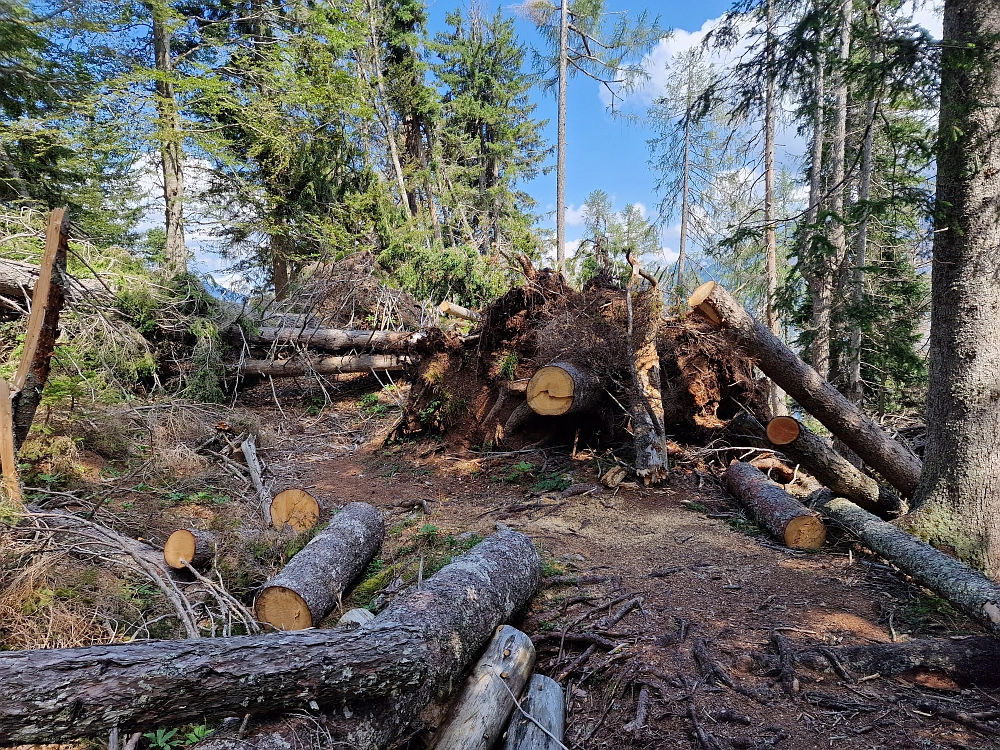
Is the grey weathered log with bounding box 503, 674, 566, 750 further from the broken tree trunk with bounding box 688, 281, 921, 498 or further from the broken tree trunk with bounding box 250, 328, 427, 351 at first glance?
the broken tree trunk with bounding box 250, 328, 427, 351

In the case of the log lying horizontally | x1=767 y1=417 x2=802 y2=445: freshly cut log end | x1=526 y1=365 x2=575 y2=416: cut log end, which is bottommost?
the log lying horizontally

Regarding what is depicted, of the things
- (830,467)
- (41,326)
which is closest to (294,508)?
(41,326)

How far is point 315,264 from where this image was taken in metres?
14.2

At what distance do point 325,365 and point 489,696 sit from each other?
10514mm

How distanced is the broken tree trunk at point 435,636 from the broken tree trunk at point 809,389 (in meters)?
3.96

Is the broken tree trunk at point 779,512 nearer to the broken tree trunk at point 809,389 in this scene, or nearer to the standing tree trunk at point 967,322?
the standing tree trunk at point 967,322

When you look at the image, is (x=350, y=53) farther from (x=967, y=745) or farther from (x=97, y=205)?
(x=967, y=745)

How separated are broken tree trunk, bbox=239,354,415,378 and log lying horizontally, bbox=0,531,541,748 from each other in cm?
894

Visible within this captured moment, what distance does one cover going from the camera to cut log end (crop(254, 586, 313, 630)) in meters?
4.10

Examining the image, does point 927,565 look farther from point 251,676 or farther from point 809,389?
point 251,676

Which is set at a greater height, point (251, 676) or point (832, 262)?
point (832, 262)

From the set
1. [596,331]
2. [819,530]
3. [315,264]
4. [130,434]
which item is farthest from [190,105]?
[819,530]

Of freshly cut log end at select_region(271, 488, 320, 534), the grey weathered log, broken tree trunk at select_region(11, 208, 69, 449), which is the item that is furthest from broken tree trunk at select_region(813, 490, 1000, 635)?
broken tree trunk at select_region(11, 208, 69, 449)

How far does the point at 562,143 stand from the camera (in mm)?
17641
